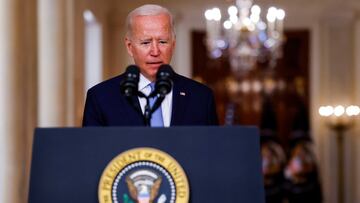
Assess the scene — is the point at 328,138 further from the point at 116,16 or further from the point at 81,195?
the point at 81,195

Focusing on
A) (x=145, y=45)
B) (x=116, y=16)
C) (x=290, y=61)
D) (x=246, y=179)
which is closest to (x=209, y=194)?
(x=246, y=179)

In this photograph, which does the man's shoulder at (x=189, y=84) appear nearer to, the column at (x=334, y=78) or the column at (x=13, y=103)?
the column at (x=13, y=103)

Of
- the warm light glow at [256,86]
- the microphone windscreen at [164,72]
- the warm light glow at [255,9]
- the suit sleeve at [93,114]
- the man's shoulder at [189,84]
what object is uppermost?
the warm light glow at [255,9]

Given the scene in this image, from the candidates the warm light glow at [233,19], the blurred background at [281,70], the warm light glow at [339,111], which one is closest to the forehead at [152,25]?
the blurred background at [281,70]

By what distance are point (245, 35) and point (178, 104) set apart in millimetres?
9083

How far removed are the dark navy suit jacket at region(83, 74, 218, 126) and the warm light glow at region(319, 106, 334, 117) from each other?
432 inches

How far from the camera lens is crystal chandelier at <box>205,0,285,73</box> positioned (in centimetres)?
981

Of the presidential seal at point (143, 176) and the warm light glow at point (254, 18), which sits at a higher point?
the warm light glow at point (254, 18)

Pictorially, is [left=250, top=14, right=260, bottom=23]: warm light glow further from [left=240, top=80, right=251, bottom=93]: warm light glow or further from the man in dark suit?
the man in dark suit

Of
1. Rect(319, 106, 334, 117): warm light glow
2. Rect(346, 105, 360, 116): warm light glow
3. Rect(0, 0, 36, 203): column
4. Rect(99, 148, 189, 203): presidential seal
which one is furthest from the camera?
Rect(319, 106, 334, 117): warm light glow

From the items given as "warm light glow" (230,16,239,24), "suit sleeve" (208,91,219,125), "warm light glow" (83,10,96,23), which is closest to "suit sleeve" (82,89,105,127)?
"suit sleeve" (208,91,219,125)

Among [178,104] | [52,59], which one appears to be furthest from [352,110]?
[178,104]

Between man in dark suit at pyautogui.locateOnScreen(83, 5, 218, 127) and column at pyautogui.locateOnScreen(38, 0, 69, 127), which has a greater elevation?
column at pyautogui.locateOnScreen(38, 0, 69, 127)

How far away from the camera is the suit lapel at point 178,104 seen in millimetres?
2590
